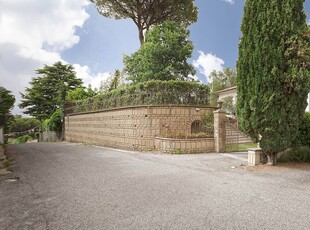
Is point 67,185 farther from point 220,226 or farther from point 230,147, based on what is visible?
point 230,147

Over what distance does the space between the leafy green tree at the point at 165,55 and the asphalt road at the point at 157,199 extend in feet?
42.9

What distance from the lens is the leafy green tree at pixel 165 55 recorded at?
18.9 metres

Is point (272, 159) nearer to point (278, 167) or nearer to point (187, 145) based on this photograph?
point (278, 167)

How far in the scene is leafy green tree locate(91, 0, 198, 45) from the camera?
22.8 m

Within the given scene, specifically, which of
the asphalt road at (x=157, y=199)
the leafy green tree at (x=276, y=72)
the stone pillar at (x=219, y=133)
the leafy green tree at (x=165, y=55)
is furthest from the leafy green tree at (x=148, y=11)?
the asphalt road at (x=157, y=199)

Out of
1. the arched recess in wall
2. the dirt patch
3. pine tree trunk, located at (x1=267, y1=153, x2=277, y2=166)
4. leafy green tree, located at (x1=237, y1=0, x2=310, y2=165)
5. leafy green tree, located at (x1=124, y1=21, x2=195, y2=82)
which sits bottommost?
the dirt patch

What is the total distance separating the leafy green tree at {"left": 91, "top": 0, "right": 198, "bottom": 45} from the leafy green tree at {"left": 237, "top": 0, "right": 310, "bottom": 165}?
1729cm

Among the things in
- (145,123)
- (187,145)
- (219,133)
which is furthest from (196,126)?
(145,123)

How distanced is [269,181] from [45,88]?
3476 cm

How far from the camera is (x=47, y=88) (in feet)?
111

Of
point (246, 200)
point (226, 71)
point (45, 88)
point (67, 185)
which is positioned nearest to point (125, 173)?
point (67, 185)

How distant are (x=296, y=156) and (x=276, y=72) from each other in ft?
10.8

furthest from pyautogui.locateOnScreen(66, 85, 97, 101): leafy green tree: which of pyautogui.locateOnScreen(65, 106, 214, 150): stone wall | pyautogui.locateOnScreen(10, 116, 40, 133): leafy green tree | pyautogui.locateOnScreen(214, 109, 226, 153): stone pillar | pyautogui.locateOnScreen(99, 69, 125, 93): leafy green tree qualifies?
pyautogui.locateOnScreen(10, 116, 40, 133): leafy green tree

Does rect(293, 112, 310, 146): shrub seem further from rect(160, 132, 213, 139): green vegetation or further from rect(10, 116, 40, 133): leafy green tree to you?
rect(10, 116, 40, 133): leafy green tree
